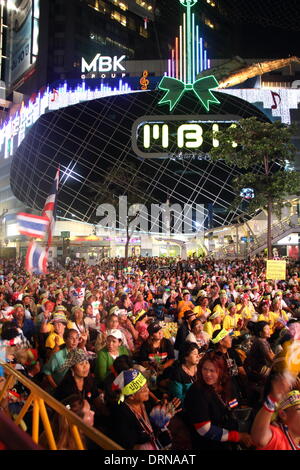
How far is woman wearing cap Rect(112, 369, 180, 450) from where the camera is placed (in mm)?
2729

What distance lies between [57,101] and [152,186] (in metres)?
19.7

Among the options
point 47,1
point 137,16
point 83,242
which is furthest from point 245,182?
point 137,16

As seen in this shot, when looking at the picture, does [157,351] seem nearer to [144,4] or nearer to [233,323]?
[233,323]

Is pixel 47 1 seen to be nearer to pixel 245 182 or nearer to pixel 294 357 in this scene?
pixel 245 182

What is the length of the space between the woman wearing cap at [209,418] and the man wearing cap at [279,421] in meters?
0.51

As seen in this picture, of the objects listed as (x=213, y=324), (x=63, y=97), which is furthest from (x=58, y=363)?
(x=63, y=97)

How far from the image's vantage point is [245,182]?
16.7 metres

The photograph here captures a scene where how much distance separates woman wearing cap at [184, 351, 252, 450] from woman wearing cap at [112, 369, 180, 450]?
0.75ft

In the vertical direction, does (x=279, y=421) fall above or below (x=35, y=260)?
below

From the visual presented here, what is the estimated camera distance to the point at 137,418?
114 inches

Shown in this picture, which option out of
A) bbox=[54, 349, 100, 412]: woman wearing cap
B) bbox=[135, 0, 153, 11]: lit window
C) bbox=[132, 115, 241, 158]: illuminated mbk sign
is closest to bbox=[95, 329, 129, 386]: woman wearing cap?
bbox=[54, 349, 100, 412]: woman wearing cap

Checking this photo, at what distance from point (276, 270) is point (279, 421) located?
9.59 metres

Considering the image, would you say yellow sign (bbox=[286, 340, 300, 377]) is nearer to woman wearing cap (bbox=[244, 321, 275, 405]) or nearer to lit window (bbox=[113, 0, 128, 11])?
woman wearing cap (bbox=[244, 321, 275, 405])

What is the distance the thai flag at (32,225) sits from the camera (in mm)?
10461
